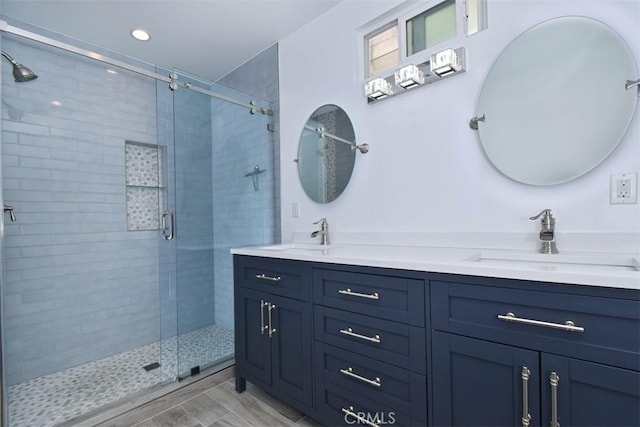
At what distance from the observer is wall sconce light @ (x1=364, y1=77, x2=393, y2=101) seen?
1.73 metres

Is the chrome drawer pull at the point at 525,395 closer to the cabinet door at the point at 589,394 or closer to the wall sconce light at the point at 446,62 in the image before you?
the cabinet door at the point at 589,394

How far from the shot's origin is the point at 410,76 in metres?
1.60

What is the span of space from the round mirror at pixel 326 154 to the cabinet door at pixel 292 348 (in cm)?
79

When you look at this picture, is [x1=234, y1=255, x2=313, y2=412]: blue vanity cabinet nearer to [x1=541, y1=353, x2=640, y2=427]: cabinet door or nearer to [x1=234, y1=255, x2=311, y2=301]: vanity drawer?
[x1=234, y1=255, x2=311, y2=301]: vanity drawer

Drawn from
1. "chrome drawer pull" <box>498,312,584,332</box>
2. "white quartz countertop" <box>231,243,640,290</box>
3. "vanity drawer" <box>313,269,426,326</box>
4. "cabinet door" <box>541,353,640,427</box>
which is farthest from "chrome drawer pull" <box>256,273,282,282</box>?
"cabinet door" <box>541,353,640,427</box>

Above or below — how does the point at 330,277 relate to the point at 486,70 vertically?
Result: below

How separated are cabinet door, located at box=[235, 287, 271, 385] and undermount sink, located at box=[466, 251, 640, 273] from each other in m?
1.14

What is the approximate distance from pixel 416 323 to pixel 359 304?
25 centimetres

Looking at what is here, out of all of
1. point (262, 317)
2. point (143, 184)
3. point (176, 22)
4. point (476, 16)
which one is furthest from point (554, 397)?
point (143, 184)

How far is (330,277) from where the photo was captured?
141 cm

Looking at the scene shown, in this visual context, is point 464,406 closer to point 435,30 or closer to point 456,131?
point 456,131

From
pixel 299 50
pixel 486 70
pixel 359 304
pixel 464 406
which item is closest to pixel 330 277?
pixel 359 304

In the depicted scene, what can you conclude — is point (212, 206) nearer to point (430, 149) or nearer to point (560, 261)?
point (430, 149)

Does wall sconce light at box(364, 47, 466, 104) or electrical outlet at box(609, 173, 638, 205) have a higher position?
wall sconce light at box(364, 47, 466, 104)
